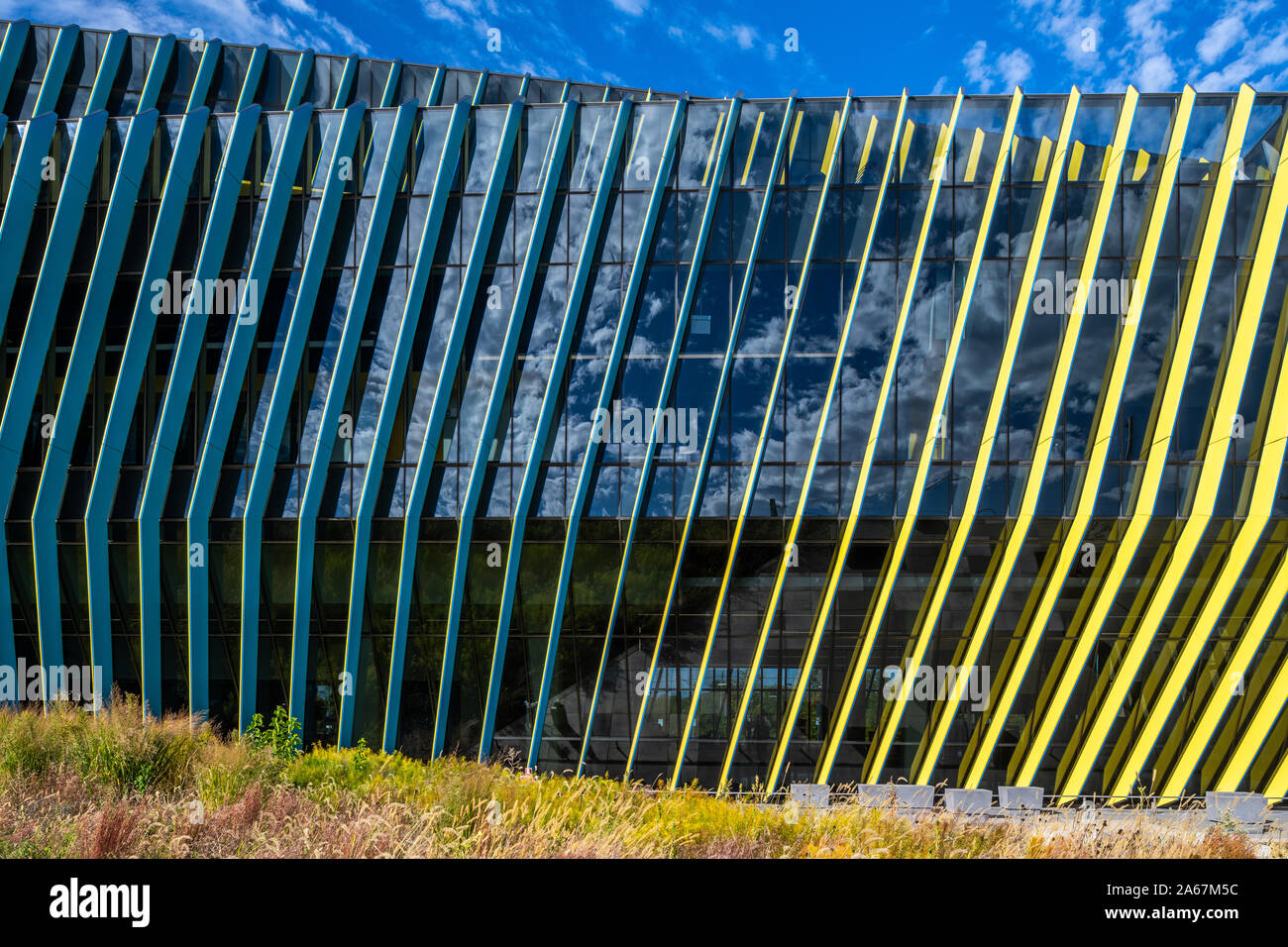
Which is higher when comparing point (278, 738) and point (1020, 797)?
point (1020, 797)

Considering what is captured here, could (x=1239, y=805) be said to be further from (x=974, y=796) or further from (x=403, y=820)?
(x=403, y=820)

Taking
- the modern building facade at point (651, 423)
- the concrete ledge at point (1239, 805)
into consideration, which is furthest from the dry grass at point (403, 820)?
the modern building facade at point (651, 423)

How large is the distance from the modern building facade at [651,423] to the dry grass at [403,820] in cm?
725

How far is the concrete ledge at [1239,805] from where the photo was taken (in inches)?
493

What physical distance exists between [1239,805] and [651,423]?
11805 mm

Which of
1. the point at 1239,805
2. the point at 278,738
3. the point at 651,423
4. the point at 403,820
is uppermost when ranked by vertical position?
the point at 651,423

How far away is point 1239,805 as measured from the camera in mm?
Answer: 12859

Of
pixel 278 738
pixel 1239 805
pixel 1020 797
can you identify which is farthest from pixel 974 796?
pixel 278 738

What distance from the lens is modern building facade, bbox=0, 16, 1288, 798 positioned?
49.3 ft

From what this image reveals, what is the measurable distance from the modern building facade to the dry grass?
23.8ft

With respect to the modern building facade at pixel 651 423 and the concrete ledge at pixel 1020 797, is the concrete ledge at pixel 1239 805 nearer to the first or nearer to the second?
the modern building facade at pixel 651 423

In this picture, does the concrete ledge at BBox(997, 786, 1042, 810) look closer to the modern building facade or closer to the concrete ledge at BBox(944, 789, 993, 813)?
the concrete ledge at BBox(944, 789, 993, 813)

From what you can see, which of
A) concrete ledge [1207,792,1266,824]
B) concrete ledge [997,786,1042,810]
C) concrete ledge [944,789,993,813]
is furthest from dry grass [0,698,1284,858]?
concrete ledge [1207,792,1266,824]
